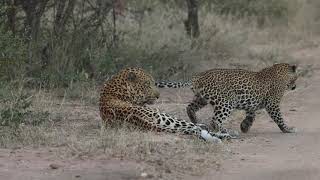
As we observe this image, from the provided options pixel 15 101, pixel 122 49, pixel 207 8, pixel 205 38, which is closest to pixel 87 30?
pixel 122 49

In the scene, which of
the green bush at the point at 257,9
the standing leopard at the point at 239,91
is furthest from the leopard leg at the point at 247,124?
the green bush at the point at 257,9

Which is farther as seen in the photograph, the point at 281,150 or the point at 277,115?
the point at 277,115

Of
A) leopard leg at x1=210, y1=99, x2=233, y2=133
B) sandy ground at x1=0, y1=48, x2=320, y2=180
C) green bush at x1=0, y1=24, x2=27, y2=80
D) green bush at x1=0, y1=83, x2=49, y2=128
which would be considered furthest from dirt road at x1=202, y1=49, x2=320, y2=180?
green bush at x1=0, y1=24, x2=27, y2=80

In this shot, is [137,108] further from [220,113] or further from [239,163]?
[239,163]

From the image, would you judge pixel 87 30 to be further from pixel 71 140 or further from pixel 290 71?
pixel 71 140

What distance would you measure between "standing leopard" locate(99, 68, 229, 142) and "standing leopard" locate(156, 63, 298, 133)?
0.97 ft

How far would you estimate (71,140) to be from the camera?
932 cm

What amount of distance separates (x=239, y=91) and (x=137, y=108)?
5.27ft

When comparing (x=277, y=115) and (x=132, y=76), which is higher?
(x=132, y=76)

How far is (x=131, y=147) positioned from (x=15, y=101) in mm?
3006

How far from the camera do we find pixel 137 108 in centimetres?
1026

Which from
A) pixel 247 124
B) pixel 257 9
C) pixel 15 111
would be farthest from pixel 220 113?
pixel 257 9

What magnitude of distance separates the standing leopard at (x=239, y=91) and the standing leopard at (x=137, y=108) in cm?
29

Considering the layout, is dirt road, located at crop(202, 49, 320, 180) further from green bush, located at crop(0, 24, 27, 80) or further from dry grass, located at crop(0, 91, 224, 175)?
green bush, located at crop(0, 24, 27, 80)
